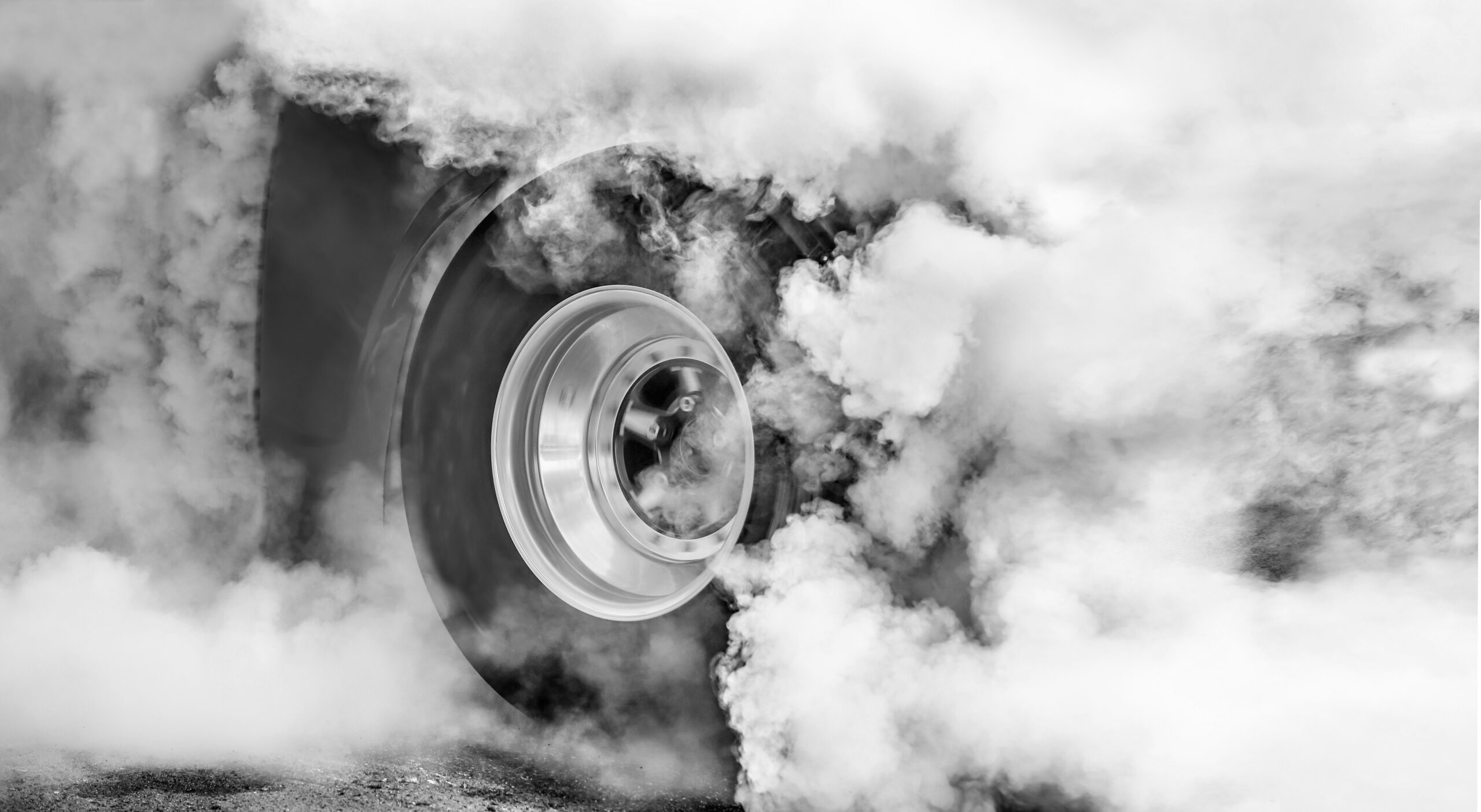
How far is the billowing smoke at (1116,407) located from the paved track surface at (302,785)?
661 millimetres

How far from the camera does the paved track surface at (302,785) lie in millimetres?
1961

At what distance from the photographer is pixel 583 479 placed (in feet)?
6.36

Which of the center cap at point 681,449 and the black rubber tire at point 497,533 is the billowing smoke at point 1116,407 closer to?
the black rubber tire at point 497,533

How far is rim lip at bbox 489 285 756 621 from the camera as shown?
1.75 metres

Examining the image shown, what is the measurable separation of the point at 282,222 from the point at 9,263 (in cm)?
80

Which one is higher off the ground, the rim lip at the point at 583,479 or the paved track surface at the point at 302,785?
the rim lip at the point at 583,479

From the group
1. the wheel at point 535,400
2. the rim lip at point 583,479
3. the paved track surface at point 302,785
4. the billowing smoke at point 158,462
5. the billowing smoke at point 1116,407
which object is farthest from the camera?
the billowing smoke at point 158,462

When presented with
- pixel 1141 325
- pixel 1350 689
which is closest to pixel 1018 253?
pixel 1141 325

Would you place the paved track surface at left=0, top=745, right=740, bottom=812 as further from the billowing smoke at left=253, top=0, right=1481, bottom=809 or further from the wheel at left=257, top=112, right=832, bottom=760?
the billowing smoke at left=253, top=0, right=1481, bottom=809

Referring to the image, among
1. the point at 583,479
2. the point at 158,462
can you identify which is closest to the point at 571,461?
the point at 583,479

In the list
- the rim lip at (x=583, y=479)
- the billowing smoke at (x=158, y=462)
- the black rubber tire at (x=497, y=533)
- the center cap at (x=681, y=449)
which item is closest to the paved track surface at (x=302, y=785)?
the billowing smoke at (x=158, y=462)

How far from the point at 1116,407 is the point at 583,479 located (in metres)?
1.09

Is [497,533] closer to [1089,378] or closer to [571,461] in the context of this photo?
[571,461]

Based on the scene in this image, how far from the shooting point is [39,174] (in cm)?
228
